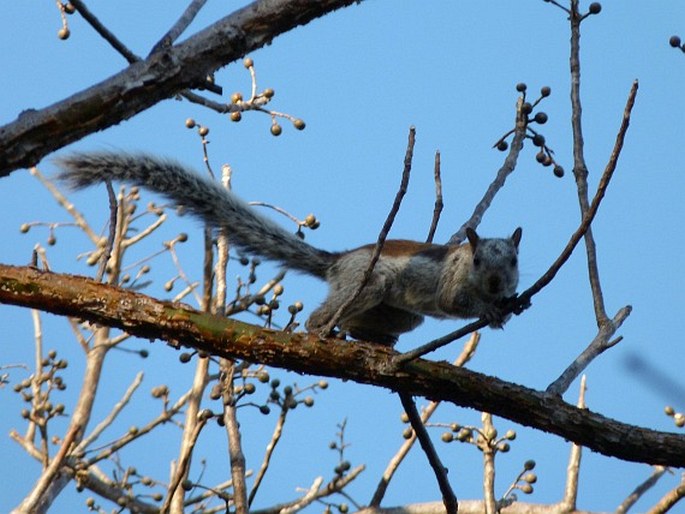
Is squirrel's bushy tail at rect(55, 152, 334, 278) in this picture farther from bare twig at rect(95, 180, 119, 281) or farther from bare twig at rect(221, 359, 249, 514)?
bare twig at rect(221, 359, 249, 514)

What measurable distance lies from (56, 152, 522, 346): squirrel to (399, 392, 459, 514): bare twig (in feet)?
5.69

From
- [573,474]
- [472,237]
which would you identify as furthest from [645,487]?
[472,237]

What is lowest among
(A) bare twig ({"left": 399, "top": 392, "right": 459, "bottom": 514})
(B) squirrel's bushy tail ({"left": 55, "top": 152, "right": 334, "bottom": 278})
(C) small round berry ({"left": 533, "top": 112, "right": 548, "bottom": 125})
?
(A) bare twig ({"left": 399, "top": 392, "right": 459, "bottom": 514})

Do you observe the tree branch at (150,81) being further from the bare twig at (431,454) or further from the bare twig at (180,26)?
the bare twig at (431,454)

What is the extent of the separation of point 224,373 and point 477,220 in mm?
1516

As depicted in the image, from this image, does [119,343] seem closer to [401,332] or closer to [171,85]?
[401,332]

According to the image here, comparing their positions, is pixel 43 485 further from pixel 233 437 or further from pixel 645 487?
pixel 645 487

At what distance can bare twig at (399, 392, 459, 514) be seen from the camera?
10.8ft

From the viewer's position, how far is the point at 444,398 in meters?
3.08

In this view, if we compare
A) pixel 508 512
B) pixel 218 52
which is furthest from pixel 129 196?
pixel 218 52

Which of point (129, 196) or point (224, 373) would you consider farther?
point (129, 196)

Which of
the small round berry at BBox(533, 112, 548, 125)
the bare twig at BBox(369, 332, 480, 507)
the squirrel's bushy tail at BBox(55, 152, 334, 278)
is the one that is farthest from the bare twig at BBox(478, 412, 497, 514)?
the squirrel's bushy tail at BBox(55, 152, 334, 278)

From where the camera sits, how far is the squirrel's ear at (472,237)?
515 cm

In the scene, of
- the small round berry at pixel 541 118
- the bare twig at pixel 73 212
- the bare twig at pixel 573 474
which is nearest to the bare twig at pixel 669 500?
the bare twig at pixel 573 474
